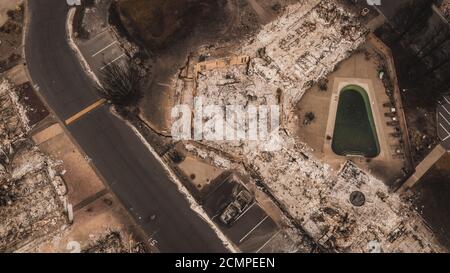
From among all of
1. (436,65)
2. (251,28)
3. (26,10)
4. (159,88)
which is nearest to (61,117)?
(159,88)

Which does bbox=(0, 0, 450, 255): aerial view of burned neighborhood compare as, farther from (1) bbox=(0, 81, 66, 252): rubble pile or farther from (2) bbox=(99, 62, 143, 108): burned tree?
(2) bbox=(99, 62, 143, 108): burned tree

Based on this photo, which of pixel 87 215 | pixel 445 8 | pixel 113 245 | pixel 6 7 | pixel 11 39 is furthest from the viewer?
pixel 6 7

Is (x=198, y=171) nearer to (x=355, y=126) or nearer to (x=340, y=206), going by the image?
(x=340, y=206)

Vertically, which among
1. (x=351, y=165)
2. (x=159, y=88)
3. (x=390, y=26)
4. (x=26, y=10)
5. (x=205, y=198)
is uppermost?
(x=26, y=10)

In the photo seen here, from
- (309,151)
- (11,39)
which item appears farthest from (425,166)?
(11,39)

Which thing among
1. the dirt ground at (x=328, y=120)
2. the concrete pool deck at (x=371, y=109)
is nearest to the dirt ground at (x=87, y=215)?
the dirt ground at (x=328, y=120)

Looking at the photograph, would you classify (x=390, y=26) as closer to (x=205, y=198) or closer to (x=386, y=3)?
Answer: (x=386, y=3)

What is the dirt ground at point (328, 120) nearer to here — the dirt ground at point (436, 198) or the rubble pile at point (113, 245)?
the dirt ground at point (436, 198)
